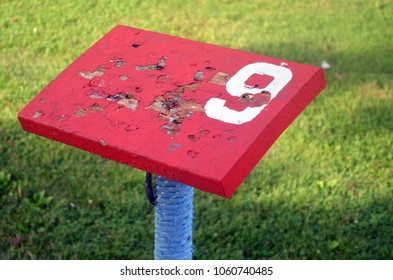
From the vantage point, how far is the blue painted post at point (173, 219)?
218cm

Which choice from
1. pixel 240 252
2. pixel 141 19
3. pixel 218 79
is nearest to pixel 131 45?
pixel 218 79

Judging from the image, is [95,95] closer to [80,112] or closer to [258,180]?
[80,112]

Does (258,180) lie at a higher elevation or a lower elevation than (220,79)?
lower

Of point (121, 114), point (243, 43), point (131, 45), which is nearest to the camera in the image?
point (121, 114)

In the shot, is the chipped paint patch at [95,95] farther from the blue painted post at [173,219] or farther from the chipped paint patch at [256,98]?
the chipped paint patch at [256,98]

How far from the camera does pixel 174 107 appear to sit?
1971 millimetres

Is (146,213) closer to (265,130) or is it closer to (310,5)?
(265,130)

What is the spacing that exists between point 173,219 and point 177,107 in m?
0.44

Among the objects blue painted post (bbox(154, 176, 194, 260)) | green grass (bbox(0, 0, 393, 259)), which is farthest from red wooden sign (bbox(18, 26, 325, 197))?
green grass (bbox(0, 0, 393, 259))

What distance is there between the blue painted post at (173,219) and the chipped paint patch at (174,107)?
0.93ft

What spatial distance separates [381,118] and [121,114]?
2.45 m

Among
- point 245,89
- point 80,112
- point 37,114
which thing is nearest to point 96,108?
point 80,112

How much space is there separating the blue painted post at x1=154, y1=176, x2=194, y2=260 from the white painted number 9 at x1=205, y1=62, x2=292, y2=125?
0.34m
